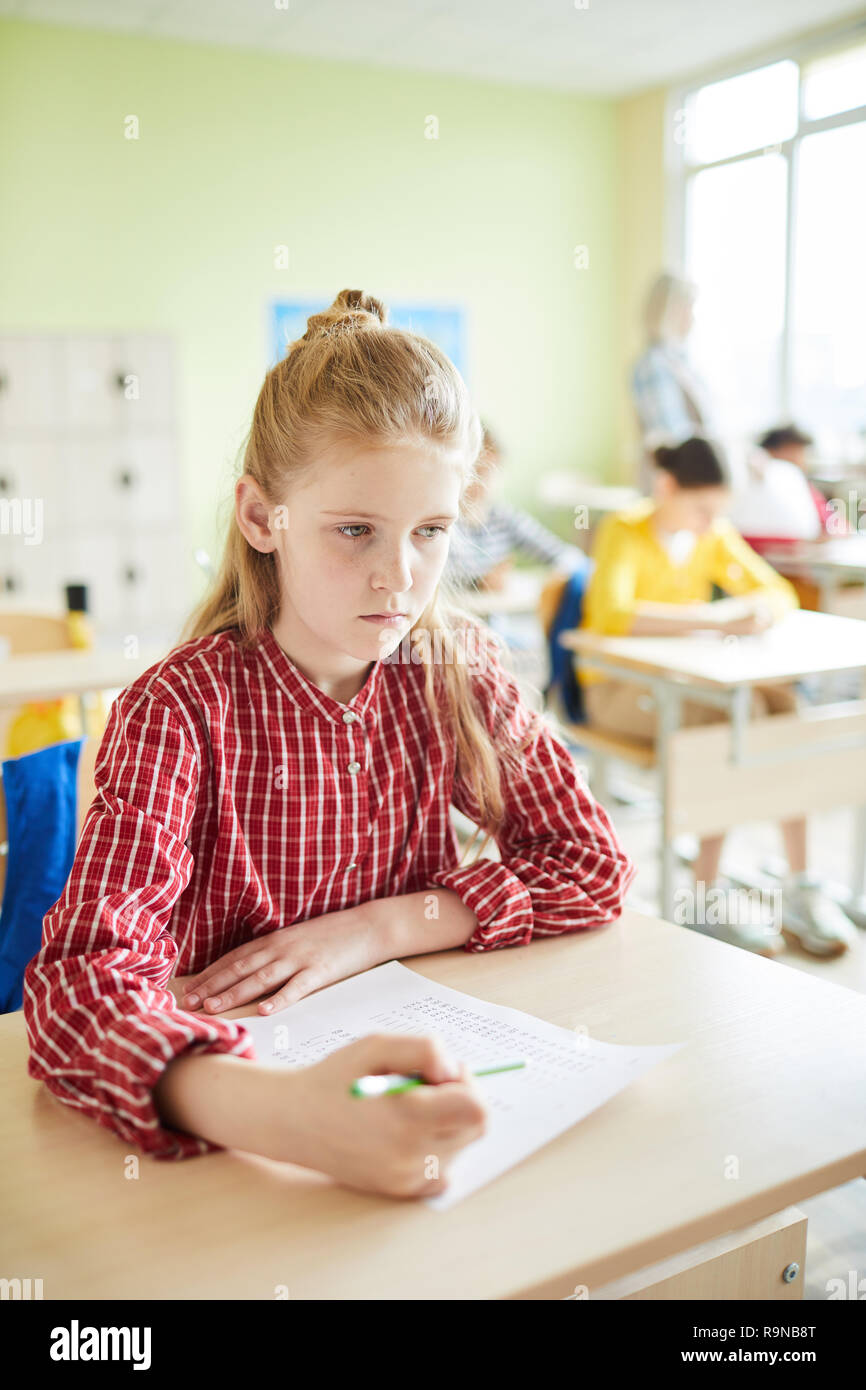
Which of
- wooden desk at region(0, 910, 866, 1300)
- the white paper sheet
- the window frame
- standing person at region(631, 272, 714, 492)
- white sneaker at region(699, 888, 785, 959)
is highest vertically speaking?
the window frame

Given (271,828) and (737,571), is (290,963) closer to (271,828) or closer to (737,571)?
(271,828)

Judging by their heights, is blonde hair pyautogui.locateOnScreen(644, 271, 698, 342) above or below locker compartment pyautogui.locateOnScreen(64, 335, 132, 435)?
above

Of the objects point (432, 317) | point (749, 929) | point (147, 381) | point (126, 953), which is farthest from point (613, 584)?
point (432, 317)

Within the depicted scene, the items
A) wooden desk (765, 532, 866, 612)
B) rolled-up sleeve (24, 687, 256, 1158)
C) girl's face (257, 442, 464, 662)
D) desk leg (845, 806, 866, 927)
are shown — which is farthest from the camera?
wooden desk (765, 532, 866, 612)

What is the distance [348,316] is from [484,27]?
5.84 metres

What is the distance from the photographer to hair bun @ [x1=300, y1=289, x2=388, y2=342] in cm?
101

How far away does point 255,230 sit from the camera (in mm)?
6305

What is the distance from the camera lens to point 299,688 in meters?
1.03

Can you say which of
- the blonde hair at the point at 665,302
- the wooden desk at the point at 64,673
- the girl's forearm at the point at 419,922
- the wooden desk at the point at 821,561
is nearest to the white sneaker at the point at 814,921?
the wooden desk at the point at 821,561

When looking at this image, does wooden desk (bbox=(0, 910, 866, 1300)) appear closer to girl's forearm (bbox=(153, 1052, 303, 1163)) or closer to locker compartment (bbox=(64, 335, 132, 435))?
girl's forearm (bbox=(153, 1052, 303, 1163))

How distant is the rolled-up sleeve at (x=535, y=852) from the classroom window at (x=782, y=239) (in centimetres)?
547

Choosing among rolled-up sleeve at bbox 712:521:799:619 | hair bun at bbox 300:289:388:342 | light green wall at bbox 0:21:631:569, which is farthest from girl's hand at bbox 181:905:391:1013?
light green wall at bbox 0:21:631:569

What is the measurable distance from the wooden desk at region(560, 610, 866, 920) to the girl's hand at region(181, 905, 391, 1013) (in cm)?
151
